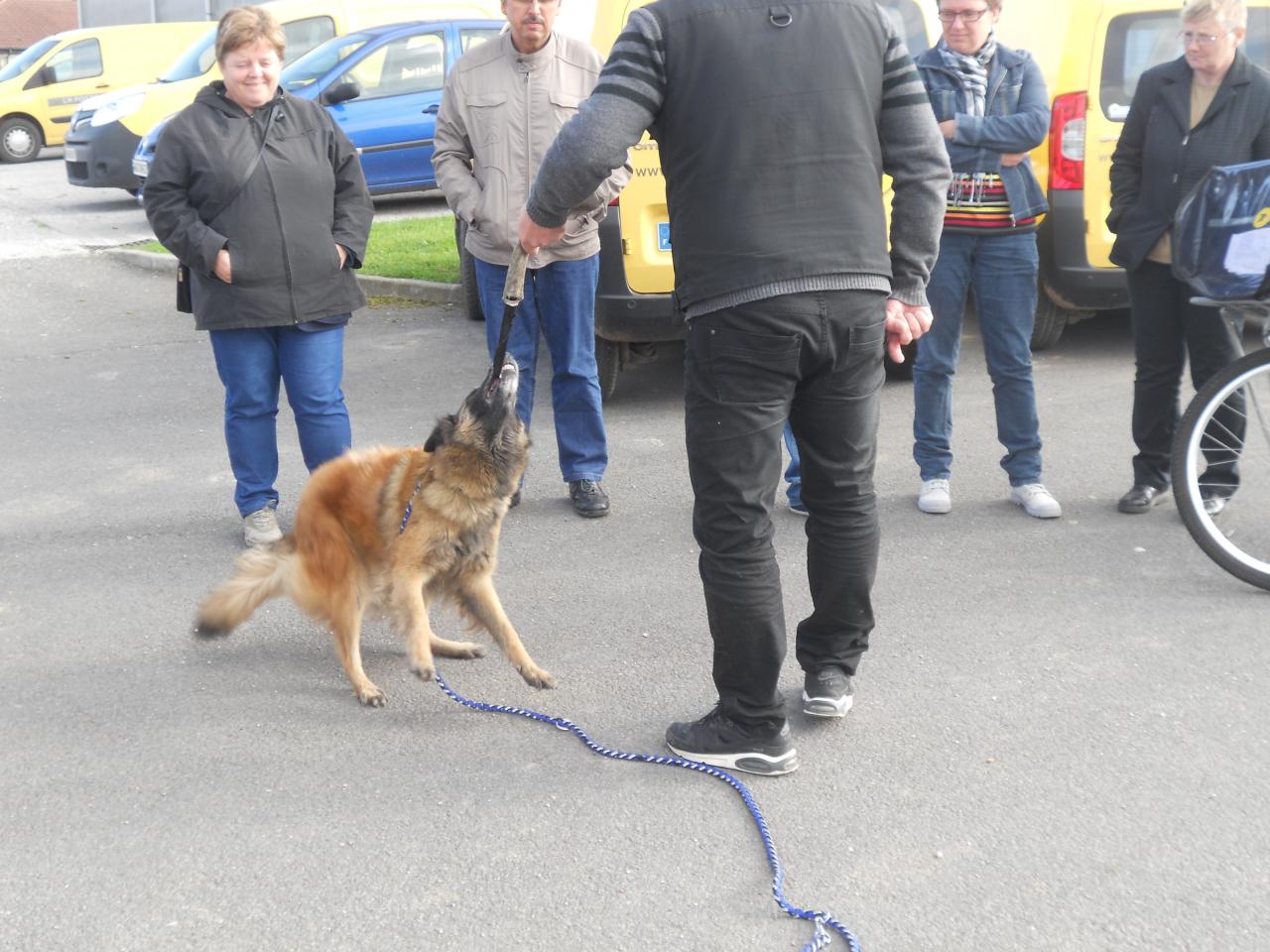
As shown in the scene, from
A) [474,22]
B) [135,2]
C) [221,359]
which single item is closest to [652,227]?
[221,359]

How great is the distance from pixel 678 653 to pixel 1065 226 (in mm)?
4126

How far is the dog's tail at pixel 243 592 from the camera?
4.18 m

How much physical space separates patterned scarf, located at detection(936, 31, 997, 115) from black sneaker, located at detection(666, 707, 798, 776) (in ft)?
9.50

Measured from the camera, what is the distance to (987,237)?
17.7 feet

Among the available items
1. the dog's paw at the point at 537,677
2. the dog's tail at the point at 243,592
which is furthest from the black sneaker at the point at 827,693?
the dog's tail at the point at 243,592

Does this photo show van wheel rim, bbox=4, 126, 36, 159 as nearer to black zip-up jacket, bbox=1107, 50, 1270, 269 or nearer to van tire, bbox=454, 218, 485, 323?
van tire, bbox=454, 218, 485, 323

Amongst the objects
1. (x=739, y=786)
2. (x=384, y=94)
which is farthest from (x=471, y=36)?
(x=739, y=786)

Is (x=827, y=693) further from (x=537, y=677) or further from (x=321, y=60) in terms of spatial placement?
(x=321, y=60)

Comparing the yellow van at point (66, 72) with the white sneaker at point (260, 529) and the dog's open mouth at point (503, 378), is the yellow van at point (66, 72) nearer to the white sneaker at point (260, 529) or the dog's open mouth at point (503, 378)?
the white sneaker at point (260, 529)

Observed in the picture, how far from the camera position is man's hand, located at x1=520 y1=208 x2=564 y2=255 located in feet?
10.9

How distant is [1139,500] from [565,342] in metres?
2.45

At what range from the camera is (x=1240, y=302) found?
15.2ft

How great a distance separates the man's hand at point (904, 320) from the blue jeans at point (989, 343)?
7.09 feet

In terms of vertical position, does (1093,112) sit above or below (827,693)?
above
